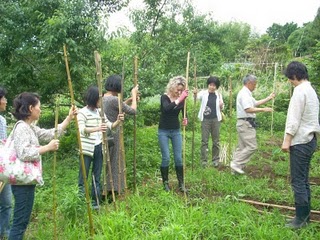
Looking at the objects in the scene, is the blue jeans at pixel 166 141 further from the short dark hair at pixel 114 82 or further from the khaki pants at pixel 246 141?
the khaki pants at pixel 246 141

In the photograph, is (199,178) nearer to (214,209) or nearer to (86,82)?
(214,209)

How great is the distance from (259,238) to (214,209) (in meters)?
0.69

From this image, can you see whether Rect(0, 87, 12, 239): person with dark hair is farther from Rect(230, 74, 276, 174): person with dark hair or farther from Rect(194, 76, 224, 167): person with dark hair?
Rect(194, 76, 224, 167): person with dark hair

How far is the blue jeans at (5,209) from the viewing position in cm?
335

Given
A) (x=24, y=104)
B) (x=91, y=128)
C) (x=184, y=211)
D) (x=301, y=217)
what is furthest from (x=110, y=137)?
(x=301, y=217)

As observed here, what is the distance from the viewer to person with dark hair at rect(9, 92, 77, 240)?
2719 millimetres

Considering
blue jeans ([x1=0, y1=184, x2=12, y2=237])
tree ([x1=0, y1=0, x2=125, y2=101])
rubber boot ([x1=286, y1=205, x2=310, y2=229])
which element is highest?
tree ([x1=0, y1=0, x2=125, y2=101])

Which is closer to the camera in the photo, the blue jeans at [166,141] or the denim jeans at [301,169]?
the denim jeans at [301,169]

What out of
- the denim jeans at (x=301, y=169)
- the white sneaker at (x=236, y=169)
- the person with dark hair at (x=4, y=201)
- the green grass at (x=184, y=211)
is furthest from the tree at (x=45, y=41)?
the denim jeans at (x=301, y=169)

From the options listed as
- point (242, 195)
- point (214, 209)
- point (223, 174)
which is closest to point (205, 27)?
point (223, 174)

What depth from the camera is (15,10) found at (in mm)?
5465

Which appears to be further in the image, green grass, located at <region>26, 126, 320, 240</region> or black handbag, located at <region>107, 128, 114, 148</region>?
black handbag, located at <region>107, 128, 114, 148</region>

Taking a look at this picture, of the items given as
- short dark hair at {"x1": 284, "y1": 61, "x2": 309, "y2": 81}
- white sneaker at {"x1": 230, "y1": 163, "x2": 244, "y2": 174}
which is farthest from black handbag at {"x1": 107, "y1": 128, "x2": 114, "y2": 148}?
white sneaker at {"x1": 230, "y1": 163, "x2": 244, "y2": 174}

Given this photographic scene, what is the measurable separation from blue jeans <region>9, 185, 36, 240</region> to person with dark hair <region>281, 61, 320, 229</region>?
2.49m
